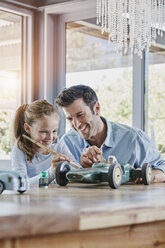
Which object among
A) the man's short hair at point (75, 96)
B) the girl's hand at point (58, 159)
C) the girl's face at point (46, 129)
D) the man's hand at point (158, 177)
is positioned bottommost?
the man's hand at point (158, 177)

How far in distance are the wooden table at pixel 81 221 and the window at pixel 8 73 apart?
2087mm

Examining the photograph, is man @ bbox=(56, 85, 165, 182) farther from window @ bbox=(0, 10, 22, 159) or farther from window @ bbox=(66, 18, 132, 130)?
window @ bbox=(0, 10, 22, 159)

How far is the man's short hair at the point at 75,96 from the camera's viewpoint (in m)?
2.53

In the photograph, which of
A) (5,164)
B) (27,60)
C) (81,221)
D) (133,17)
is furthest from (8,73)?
(81,221)

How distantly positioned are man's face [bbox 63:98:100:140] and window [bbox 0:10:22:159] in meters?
1.08

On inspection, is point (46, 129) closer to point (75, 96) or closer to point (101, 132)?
point (75, 96)

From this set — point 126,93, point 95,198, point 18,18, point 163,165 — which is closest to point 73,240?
point 95,198

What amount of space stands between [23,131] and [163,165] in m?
0.84

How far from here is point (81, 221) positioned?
3.67 ft

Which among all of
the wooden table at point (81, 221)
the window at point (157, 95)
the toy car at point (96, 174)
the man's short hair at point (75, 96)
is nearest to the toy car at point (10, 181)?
the wooden table at point (81, 221)

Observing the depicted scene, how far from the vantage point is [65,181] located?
76.4 inches

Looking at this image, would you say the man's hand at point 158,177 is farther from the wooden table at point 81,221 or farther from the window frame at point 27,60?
the window frame at point 27,60

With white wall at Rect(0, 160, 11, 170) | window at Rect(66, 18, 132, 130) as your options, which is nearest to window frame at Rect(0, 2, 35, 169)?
white wall at Rect(0, 160, 11, 170)

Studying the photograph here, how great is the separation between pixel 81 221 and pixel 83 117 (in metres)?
1.48
